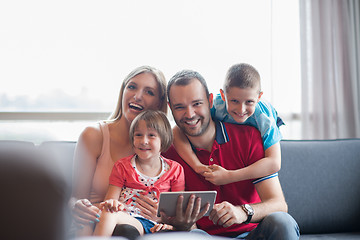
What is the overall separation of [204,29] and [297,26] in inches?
34.2

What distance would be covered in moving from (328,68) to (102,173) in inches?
93.6

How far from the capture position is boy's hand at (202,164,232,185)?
5.42 ft

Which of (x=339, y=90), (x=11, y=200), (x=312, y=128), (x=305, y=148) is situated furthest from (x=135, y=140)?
(x=339, y=90)

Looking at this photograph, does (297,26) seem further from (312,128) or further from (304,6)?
(312,128)

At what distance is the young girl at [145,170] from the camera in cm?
164

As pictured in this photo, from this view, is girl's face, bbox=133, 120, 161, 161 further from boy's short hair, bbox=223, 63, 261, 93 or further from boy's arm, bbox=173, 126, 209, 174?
boy's short hair, bbox=223, 63, 261, 93

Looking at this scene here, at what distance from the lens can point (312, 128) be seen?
10.6 feet

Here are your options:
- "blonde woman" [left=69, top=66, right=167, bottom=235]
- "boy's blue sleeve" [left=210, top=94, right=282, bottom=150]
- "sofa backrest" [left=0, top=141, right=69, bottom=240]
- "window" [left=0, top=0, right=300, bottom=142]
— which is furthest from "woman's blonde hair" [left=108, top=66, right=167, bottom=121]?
"sofa backrest" [left=0, top=141, right=69, bottom=240]

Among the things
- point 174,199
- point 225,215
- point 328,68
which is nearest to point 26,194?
point 174,199

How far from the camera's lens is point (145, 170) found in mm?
1711

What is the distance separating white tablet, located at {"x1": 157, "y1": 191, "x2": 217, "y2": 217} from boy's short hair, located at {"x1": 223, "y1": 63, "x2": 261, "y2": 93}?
57 cm

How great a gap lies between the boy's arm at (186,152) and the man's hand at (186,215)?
0.24 meters

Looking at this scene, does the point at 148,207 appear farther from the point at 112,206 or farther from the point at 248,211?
the point at 248,211

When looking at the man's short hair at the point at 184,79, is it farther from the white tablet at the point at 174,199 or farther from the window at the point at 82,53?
the window at the point at 82,53
